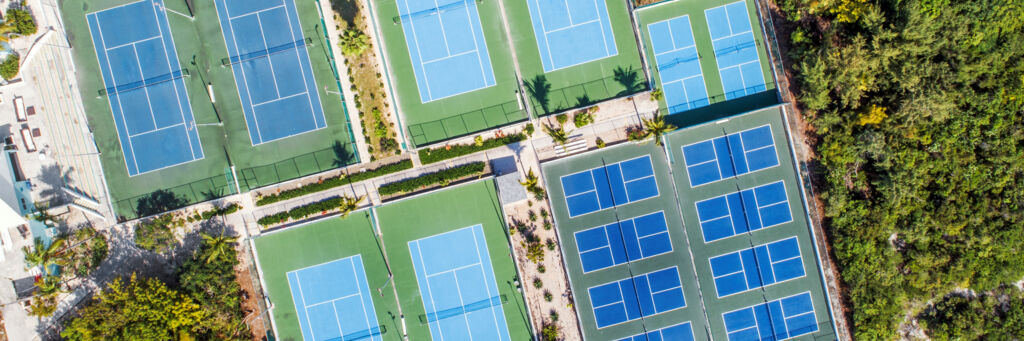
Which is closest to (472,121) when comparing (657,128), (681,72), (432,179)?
(432,179)

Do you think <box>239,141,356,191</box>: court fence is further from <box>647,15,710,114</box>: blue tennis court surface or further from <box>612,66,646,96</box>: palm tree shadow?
<box>647,15,710,114</box>: blue tennis court surface

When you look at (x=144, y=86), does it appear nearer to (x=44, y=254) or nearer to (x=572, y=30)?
(x=44, y=254)

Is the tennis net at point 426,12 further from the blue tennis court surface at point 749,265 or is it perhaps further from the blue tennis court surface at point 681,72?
the blue tennis court surface at point 749,265

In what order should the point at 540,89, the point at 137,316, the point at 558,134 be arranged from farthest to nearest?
the point at 540,89
the point at 558,134
the point at 137,316

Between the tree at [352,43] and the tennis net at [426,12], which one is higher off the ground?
the tennis net at [426,12]

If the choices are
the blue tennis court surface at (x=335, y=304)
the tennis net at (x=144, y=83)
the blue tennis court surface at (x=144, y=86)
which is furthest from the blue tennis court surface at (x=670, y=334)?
the tennis net at (x=144, y=83)

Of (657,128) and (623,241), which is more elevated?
(657,128)
